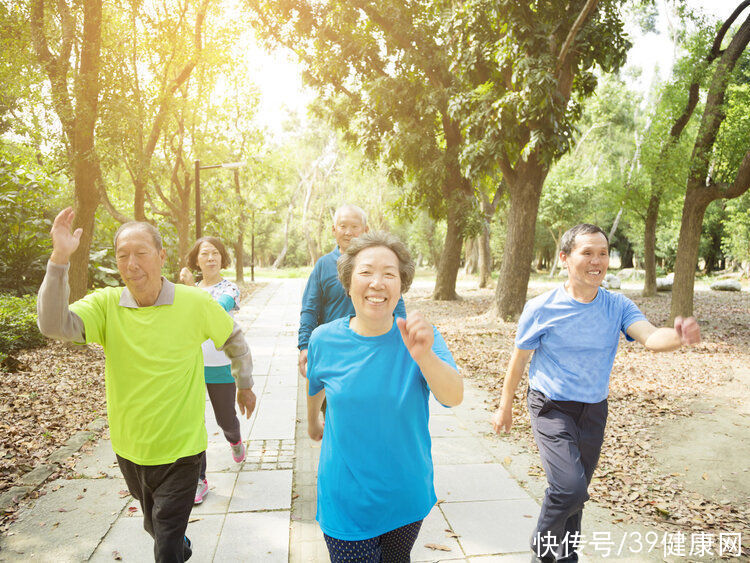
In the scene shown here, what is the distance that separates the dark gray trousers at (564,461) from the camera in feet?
8.78

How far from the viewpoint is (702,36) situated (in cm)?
1125

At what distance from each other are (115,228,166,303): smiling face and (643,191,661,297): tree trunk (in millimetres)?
18229

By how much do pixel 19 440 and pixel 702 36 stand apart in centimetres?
1441

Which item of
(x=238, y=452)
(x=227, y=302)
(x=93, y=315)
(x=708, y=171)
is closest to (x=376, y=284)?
(x=93, y=315)

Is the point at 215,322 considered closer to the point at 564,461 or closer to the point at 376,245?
the point at 376,245

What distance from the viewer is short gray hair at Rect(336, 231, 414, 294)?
1.98 meters

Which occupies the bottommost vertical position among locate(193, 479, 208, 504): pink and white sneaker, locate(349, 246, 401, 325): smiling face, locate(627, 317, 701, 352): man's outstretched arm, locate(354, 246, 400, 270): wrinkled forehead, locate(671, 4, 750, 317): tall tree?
locate(193, 479, 208, 504): pink and white sneaker

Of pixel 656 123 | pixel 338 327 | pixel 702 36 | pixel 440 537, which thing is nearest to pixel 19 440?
pixel 440 537

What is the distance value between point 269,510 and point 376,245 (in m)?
2.70

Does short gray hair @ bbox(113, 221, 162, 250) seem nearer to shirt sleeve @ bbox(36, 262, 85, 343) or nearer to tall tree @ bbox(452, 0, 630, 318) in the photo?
shirt sleeve @ bbox(36, 262, 85, 343)

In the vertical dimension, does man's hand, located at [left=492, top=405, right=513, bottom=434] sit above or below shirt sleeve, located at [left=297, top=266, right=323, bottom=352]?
below

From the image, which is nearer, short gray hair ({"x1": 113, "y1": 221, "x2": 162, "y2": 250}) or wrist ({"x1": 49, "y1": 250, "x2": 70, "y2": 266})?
wrist ({"x1": 49, "y1": 250, "x2": 70, "y2": 266})

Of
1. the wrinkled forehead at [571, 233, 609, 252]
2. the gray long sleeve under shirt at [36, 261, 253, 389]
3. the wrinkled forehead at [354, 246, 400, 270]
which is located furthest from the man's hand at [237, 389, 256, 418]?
the wrinkled forehead at [571, 233, 609, 252]

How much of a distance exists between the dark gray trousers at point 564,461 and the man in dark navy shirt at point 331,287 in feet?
4.48
